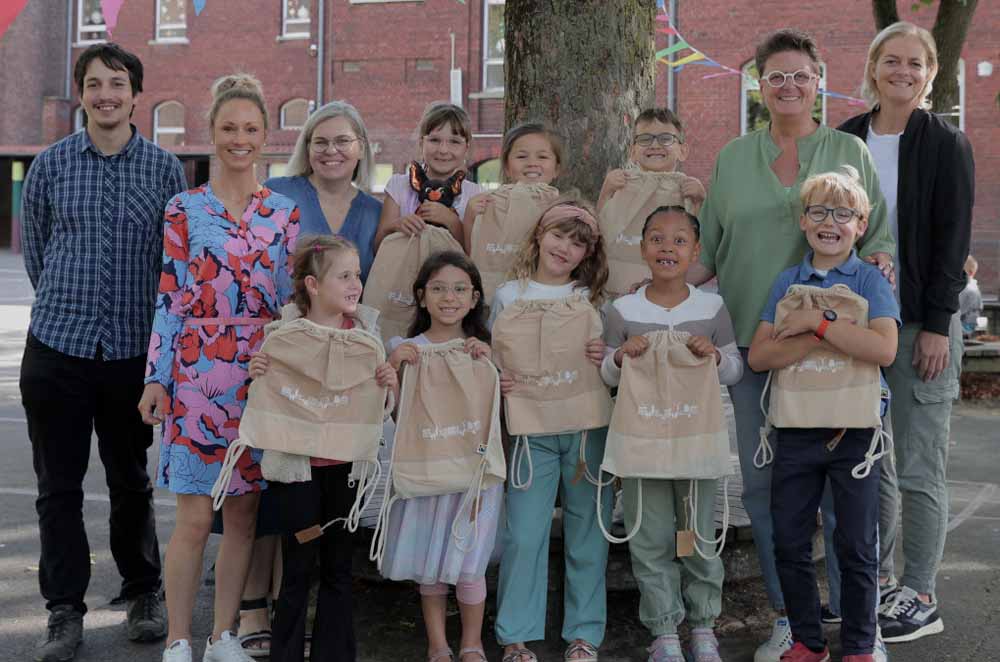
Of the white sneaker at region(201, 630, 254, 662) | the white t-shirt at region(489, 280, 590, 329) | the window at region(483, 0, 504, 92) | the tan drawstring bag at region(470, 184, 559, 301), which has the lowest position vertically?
the white sneaker at region(201, 630, 254, 662)

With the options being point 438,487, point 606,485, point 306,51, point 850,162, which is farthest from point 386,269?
point 306,51

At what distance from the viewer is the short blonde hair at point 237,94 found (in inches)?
165

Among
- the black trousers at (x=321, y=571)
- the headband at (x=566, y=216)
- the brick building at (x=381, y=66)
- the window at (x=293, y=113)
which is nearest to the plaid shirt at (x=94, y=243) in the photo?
the black trousers at (x=321, y=571)

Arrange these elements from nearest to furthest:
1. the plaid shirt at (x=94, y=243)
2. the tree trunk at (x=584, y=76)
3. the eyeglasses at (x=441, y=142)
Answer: the plaid shirt at (x=94, y=243)
the eyeglasses at (x=441, y=142)
the tree trunk at (x=584, y=76)

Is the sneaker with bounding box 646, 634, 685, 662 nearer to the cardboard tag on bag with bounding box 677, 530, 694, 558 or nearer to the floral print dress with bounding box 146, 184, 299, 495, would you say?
the cardboard tag on bag with bounding box 677, 530, 694, 558

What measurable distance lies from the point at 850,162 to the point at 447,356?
5.38ft

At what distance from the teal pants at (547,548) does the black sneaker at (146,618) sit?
1.39 metres

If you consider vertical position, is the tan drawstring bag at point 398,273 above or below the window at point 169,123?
below

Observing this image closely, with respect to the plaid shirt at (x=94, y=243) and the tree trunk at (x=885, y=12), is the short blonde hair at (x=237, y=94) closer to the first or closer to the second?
the plaid shirt at (x=94, y=243)

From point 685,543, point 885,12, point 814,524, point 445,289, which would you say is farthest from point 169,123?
point 814,524

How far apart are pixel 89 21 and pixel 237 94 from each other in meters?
31.7

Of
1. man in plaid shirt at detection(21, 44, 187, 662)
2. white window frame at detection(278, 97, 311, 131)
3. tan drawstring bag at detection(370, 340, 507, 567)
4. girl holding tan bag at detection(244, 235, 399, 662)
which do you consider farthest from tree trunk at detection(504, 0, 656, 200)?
Result: white window frame at detection(278, 97, 311, 131)

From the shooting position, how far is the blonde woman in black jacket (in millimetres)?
4309

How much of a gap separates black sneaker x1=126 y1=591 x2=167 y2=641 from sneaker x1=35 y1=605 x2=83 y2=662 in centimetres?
20
